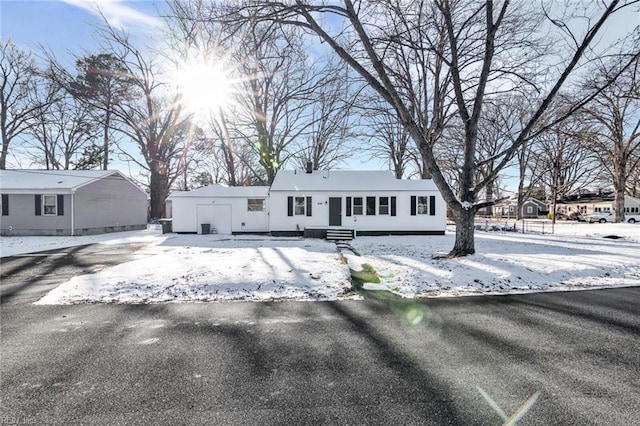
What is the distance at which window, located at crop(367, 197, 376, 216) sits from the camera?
726 inches

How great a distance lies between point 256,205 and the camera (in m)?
19.7

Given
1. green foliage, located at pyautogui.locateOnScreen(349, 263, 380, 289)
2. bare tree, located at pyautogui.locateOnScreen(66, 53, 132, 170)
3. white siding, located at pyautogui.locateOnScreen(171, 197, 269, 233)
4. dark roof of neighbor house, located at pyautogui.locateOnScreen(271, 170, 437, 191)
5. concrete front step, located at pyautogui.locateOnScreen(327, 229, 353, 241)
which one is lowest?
green foliage, located at pyautogui.locateOnScreen(349, 263, 380, 289)

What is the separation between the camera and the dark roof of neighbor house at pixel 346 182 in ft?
60.3

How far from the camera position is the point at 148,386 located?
2867 mm

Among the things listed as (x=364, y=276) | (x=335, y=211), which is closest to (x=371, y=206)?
(x=335, y=211)

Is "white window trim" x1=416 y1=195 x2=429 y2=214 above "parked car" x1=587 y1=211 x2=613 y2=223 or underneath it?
above

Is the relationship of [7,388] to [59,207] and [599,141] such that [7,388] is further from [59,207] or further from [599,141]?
[599,141]

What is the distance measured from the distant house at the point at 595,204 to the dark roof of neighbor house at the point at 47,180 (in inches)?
2347

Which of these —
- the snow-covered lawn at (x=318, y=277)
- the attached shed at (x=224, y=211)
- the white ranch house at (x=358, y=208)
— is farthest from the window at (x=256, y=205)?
the snow-covered lawn at (x=318, y=277)

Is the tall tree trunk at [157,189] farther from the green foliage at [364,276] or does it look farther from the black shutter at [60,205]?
→ the green foliage at [364,276]

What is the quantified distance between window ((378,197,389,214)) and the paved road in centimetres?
1305

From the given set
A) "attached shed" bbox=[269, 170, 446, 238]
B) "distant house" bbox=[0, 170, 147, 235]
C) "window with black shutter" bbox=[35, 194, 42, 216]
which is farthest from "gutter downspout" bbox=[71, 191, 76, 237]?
"attached shed" bbox=[269, 170, 446, 238]

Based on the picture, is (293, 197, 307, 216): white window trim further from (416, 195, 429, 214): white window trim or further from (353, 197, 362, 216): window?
(416, 195, 429, 214): white window trim

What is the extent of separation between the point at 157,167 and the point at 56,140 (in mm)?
12394
